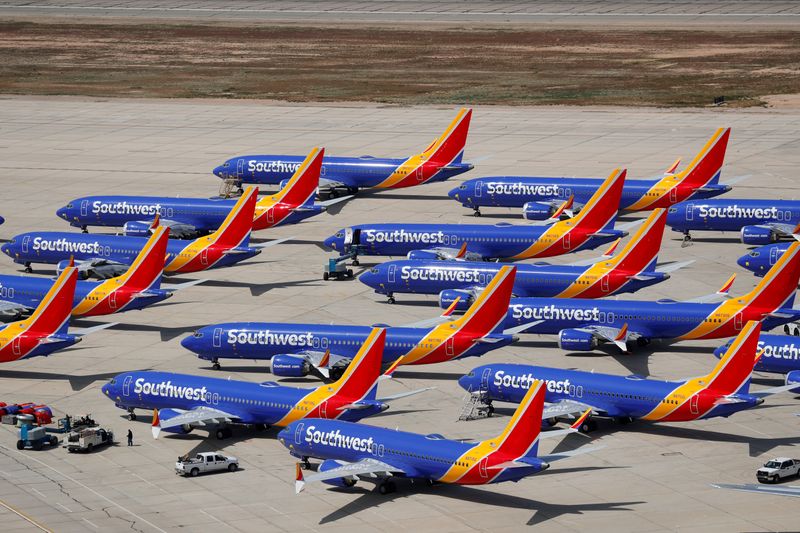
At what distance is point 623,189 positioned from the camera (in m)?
151

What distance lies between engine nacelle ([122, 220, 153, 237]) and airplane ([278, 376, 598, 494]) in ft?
193

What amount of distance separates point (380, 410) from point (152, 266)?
101 ft

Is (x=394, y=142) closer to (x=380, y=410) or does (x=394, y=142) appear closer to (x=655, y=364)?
(x=655, y=364)

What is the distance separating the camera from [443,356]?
103250mm

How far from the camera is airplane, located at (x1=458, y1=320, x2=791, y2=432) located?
3538 inches

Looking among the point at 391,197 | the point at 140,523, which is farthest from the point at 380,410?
the point at 391,197

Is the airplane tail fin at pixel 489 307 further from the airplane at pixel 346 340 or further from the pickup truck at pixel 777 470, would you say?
the pickup truck at pixel 777 470

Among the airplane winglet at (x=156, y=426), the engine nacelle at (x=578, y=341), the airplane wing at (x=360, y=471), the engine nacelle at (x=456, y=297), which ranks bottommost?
the airplane wing at (x=360, y=471)

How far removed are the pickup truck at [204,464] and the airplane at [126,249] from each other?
4241 cm

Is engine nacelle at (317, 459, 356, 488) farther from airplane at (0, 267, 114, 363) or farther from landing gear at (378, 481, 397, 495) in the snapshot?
airplane at (0, 267, 114, 363)

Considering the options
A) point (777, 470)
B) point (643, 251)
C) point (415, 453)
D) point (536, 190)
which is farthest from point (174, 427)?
point (536, 190)

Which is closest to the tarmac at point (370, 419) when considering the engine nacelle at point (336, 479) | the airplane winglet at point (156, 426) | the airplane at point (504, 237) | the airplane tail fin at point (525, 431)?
the engine nacelle at point (336, 479)

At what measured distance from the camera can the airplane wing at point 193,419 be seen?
304 ft

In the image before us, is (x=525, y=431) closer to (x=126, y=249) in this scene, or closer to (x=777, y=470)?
(x=777, y=470)
